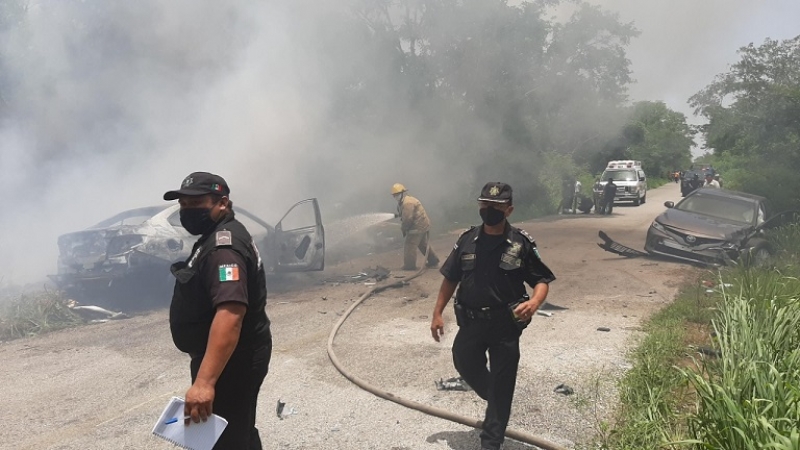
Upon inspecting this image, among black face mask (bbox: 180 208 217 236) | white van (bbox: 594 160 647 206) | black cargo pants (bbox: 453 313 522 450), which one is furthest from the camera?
white van (bbox: 594 160 647 206)

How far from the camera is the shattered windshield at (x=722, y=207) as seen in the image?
10367mm

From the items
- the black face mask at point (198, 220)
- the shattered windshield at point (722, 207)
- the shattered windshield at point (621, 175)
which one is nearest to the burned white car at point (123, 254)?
the black face mask at point (198, 220)

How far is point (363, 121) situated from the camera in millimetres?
15336

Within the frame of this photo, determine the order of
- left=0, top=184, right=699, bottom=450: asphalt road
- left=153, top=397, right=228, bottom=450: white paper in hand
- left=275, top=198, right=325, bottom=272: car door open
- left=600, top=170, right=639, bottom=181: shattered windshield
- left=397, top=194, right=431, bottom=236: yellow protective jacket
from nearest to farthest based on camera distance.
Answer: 1. left=153, top=397, right=228, bottom=450: white paper in hand
2. left=0, top=184, right=699, bottom=450: asphalt road
3. left=275, top=198, right=325, bottom=272: car door open
4. left=397, top=194, right=431, bottom=236: yellow protective jacket
5. left=600, top=170, right=639, bottom=181: shattered windshield

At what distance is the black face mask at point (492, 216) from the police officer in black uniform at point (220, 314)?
4.69 ft

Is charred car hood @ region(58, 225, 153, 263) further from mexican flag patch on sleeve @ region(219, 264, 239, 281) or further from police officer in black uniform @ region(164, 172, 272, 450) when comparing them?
mexican flag patch on sleeve @ region(219, 264, 239, 281)

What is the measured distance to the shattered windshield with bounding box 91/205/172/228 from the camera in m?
8.33

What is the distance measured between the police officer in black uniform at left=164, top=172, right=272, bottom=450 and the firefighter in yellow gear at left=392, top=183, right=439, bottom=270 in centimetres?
720

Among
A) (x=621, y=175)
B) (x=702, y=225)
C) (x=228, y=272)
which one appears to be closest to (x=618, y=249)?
(x=702, y=225)

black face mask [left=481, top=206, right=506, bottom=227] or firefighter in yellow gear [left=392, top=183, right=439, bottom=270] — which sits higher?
black face mask [left=481, top=206, right=506, bottom=227]

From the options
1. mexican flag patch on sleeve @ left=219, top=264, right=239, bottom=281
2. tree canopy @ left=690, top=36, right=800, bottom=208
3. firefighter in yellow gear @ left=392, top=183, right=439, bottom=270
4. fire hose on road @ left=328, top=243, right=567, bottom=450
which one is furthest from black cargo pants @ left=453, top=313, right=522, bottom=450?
tree canopy @ left=690, top=36, right=800, bottom=208

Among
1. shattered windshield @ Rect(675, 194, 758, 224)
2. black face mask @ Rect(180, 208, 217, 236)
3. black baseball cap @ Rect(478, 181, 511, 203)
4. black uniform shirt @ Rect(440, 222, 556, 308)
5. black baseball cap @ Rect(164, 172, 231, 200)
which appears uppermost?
black baseball cap @ Rect(164, 172, 231, 200)

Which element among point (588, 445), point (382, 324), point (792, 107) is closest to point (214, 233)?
point (588, 445)

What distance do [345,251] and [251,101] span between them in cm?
401
